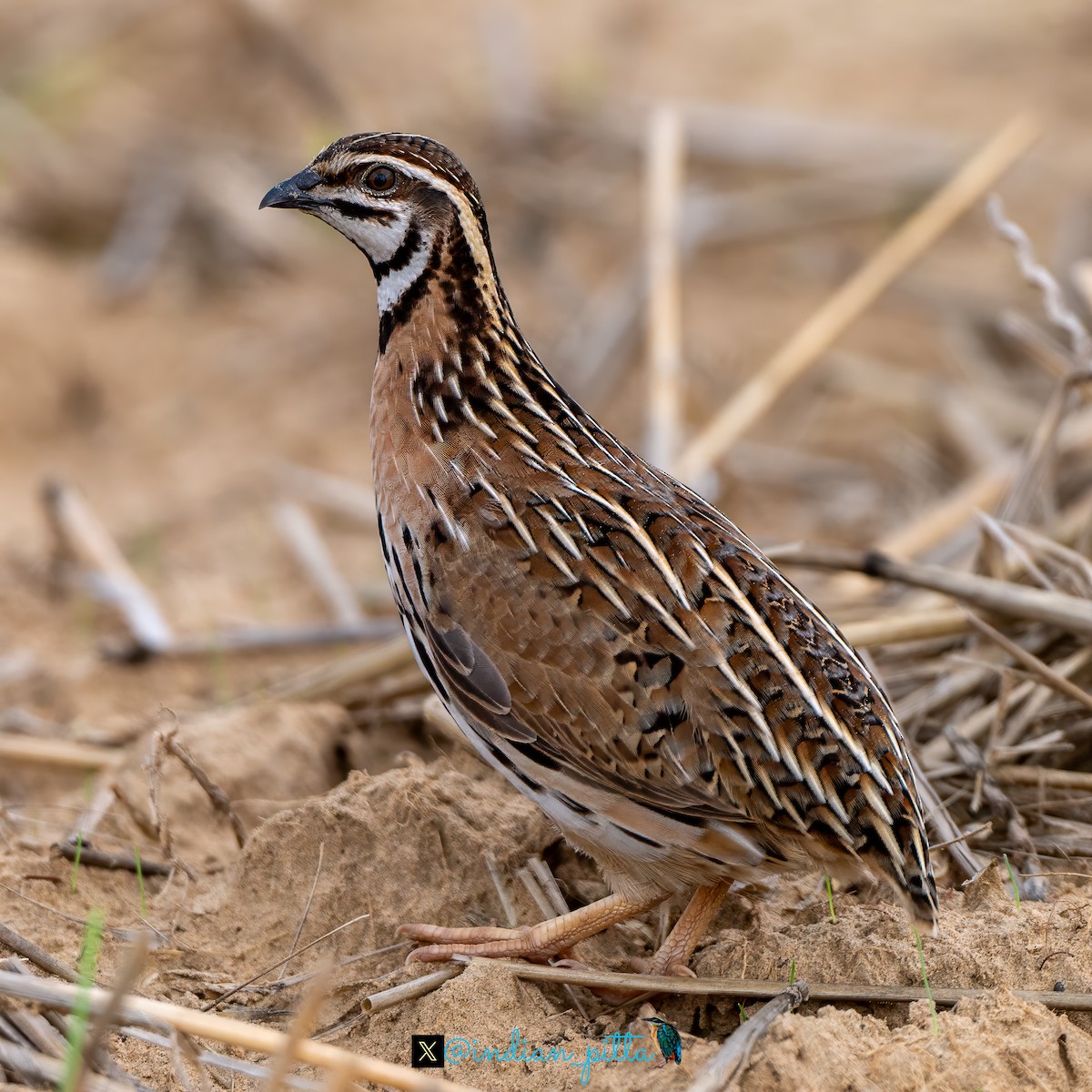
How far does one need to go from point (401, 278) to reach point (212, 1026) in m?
2.12

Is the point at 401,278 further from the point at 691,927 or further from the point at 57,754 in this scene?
the point at 57,754

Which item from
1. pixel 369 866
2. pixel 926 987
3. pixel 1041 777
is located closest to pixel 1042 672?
pixel 1041 777

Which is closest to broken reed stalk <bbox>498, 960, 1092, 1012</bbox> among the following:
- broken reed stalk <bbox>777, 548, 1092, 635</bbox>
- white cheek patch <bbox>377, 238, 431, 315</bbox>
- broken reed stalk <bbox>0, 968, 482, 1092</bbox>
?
broken reed stalk <bbox>0, 968, 482, 1092</bbox>

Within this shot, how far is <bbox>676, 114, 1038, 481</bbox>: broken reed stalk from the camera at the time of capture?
6.32 m

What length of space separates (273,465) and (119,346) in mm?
1801

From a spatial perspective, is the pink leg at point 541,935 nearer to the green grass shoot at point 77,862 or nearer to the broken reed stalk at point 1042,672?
the green grass shoot at point 77,862

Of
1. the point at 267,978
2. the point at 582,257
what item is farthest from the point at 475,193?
the point at 582,257

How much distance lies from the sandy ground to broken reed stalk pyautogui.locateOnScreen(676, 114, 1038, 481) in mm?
1369

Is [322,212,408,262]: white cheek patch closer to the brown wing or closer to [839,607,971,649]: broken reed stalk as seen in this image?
the brown wing

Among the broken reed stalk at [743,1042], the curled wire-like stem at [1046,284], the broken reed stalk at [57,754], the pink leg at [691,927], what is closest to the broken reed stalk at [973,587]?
the curled wire-like stem at [1046,284]

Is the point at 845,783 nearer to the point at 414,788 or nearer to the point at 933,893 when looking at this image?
the point at 933,893

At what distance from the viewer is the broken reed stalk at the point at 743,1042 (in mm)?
3184

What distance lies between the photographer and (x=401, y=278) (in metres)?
4.23

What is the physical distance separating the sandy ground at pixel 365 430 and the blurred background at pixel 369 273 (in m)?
0.03
